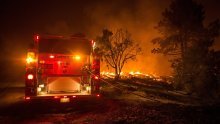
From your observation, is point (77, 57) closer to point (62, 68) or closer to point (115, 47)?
point (62, 68)

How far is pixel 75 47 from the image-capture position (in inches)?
459

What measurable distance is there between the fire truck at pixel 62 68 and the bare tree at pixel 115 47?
28293 millimetres

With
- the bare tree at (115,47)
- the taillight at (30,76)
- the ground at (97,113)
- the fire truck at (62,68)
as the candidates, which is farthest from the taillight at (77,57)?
the bare tree at (115,47)

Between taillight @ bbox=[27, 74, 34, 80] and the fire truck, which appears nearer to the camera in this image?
taillight @ bbox=[27, 74, 34, 80]

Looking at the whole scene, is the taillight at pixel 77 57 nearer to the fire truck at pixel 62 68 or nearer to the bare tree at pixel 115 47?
the fire truck at pixel 62 68

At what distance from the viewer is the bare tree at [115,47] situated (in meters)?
40.4

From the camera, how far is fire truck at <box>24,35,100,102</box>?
1061cm

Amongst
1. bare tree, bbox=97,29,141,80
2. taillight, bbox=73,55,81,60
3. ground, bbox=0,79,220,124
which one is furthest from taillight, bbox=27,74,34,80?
bare tree, bbox=97,29,141,80

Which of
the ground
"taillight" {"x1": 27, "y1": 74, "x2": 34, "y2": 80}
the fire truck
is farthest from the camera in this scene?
the fire truck

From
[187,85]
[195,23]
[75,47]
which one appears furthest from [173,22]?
[75,47]

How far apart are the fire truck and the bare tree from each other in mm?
28293

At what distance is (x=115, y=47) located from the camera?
134ft

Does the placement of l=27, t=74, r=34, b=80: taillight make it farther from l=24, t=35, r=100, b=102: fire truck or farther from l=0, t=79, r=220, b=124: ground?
l=0, t=79, r=220, b=124: ground

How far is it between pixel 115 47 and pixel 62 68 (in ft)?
97.2
